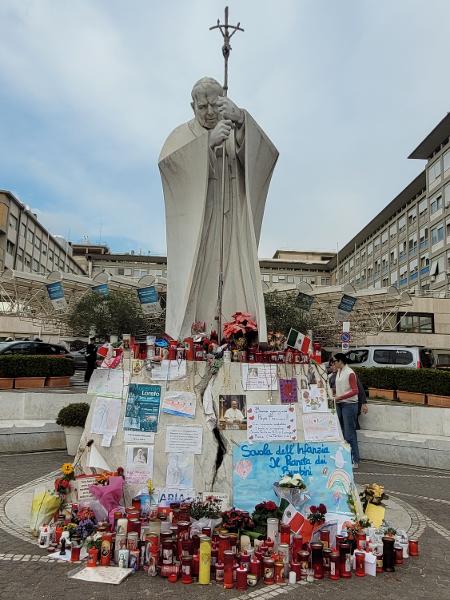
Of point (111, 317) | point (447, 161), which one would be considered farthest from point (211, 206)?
point (447, 161)

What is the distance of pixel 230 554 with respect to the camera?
3.83m

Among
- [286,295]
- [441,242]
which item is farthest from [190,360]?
[441,242]

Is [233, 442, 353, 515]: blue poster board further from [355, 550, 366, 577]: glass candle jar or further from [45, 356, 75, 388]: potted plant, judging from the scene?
[45, 356, 75, 388]: potted plant

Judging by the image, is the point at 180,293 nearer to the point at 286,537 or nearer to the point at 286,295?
the point at 286,537

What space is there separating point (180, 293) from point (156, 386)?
2.74 metres

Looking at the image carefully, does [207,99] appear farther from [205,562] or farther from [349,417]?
[205,562]

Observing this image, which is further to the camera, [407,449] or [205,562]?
[407,449]

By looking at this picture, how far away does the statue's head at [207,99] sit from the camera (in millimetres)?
7809

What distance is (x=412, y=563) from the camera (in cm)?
429

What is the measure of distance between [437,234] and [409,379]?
34.1 m

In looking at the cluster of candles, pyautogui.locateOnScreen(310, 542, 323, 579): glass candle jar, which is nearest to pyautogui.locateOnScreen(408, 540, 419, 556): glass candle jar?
the cluster of candles

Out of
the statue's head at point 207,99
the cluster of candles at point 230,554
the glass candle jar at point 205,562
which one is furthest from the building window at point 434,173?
the glass candle jar at point 205,562

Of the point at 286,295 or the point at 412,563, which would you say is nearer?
the point at 412,563

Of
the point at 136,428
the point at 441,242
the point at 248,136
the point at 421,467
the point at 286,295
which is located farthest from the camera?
the point at 441,242
